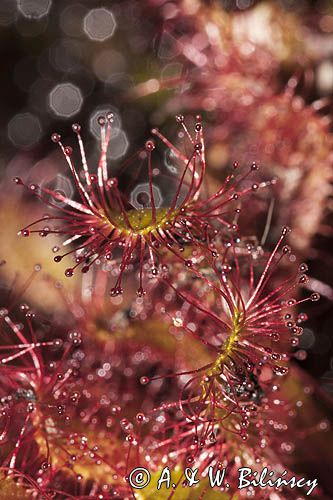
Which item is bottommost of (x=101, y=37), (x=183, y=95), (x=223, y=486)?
(x=223, y=486)

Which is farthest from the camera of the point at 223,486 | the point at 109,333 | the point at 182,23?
the point at 182,23

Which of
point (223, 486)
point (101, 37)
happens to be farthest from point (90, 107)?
point (223, 486)

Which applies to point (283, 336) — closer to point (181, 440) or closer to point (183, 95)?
point (181, 440)

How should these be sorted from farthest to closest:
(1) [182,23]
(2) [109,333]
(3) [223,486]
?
(1) [182,23] → (2) [109,333] → (3) [223,486]

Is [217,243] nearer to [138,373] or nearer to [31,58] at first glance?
[138,373]

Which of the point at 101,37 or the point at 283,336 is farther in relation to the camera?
the point at 101,37

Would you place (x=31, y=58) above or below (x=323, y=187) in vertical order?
above
